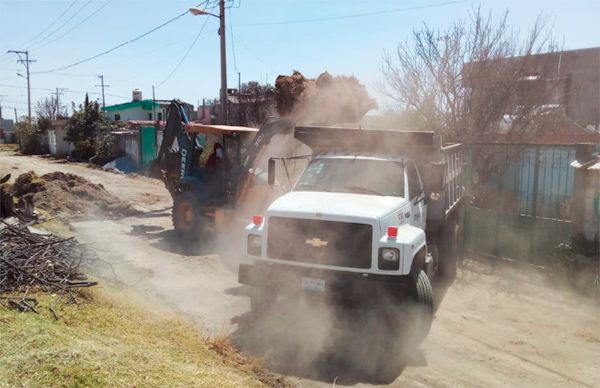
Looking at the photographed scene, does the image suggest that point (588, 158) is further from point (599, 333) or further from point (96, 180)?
point (96, 180)

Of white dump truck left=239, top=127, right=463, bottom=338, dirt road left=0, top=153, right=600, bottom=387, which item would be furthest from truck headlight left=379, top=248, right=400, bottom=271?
dirt road left=0, top=153, right=600, bottom=387

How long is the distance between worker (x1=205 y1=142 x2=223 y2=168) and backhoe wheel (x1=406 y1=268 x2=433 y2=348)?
23.3 feet

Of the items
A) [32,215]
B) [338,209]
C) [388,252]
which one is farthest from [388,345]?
[32,215]

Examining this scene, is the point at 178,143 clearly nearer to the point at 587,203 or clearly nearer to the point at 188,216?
the point at 188,216

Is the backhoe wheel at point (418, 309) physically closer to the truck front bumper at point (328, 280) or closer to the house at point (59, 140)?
the truck front bumper at point (328, 280)

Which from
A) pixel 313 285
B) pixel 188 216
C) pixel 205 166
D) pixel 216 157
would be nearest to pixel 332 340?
pixel 313 285

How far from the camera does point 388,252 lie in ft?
19.2

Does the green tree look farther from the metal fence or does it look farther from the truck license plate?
the truck license plate

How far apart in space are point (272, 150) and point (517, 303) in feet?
20.1

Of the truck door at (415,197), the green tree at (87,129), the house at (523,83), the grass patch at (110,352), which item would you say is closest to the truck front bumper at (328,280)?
the grass patch at (110,352)

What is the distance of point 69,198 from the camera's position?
50.3ft

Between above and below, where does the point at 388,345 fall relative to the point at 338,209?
below

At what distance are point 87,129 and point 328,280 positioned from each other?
34141mm

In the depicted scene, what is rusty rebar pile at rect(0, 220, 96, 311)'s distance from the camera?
6.16m
